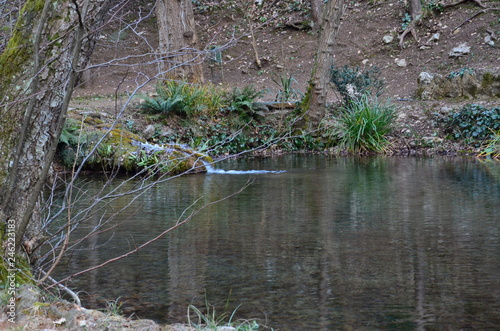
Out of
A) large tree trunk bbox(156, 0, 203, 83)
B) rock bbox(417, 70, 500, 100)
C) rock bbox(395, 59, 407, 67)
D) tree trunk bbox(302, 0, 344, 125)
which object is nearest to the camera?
tree trunk bbox(302, 0, 344, 125)

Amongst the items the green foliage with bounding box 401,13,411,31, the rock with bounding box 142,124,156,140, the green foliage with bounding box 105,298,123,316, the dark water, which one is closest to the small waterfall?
the dark water

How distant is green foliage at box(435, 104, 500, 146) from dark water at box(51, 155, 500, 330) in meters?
6.44

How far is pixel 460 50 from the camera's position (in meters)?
21.3

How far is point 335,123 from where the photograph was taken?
16031 millimetres

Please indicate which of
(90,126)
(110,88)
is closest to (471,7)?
(110,88)

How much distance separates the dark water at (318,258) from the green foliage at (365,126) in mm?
6014

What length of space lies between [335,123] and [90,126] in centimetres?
641

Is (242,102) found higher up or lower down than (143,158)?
higher up

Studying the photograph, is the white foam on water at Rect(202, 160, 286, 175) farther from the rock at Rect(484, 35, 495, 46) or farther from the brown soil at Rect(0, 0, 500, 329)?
the rock at Rect(484, 35, 495, 46)

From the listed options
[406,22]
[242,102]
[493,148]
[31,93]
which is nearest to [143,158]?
[242,102]

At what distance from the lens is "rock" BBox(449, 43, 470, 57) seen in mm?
21209

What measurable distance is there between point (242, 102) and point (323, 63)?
7.83ft

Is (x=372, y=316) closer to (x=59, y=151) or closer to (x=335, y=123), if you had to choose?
(x=59, y=151)

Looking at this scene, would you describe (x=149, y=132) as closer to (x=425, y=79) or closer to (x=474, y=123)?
(x=474, y=123)
